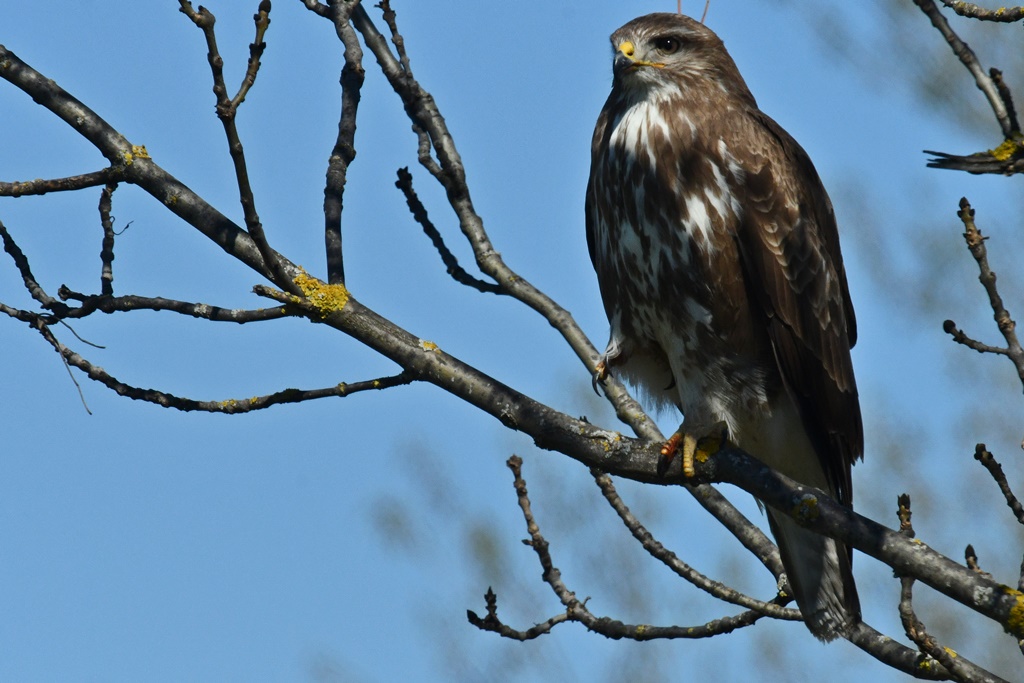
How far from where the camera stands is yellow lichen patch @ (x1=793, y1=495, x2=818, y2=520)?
11.0 ft

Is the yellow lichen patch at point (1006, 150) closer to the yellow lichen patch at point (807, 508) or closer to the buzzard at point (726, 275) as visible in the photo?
the yellow lichen patch at point (807, 508)

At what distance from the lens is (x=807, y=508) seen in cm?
336

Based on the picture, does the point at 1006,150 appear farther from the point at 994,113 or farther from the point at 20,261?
the point at 20,261

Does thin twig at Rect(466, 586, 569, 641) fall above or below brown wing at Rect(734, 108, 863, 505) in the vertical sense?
below

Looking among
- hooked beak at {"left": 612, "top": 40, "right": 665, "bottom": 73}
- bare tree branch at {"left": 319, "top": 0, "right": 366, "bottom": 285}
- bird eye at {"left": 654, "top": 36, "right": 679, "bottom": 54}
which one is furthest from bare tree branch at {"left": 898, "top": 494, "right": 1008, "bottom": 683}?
bird eye at {"left": 654, "top": 36, "right": 679, "bottom": 54}

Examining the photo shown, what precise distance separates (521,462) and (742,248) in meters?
1.21

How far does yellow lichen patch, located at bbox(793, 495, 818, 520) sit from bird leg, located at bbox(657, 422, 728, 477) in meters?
0.62

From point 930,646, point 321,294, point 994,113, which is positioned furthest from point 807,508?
point 321,294

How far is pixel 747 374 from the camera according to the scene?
4.65 m

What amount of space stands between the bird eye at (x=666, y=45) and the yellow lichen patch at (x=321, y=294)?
228cm

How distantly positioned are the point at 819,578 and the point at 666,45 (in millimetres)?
2364

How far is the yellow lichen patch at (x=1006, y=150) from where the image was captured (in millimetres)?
2371

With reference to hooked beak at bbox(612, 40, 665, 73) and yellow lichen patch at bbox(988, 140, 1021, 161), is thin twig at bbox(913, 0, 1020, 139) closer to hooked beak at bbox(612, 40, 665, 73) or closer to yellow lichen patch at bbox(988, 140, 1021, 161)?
yellow lichen patch at bbox(988, 140, 1021, 161)

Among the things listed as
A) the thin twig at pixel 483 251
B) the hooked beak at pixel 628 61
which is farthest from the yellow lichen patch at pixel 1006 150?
the hooked beak at pixel 628 61
